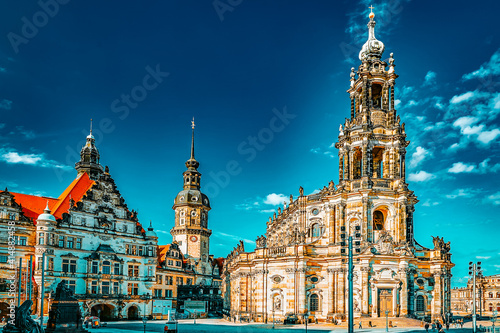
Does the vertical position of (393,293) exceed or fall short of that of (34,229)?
it falls short

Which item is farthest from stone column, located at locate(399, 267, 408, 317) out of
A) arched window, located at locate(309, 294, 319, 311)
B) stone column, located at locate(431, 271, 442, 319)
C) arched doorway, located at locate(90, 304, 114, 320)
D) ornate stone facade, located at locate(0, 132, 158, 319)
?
arched doorway, located at locate(90, 304, 114, 320)

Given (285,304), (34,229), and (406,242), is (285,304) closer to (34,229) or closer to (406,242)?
(406,242)

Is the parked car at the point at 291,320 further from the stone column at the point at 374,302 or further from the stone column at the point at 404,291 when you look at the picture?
the stone column at the point at 404,291

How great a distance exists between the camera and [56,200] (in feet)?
220

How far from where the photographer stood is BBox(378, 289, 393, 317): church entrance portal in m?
55.2

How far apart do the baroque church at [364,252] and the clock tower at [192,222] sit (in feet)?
100

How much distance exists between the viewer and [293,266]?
57562mm

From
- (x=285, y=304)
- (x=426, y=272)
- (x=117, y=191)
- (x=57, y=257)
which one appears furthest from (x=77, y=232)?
(x=426, y=272)

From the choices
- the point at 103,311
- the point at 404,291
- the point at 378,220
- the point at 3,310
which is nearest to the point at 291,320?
the point at 404,291

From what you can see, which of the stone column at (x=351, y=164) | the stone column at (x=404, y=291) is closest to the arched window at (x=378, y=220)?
the stone column at (x=351, y=164)

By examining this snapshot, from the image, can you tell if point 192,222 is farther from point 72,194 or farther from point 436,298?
point 436,298

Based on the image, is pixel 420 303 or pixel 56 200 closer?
pixel 420 303

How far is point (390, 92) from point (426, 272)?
22.6 m

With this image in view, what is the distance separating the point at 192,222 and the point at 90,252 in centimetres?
3355
